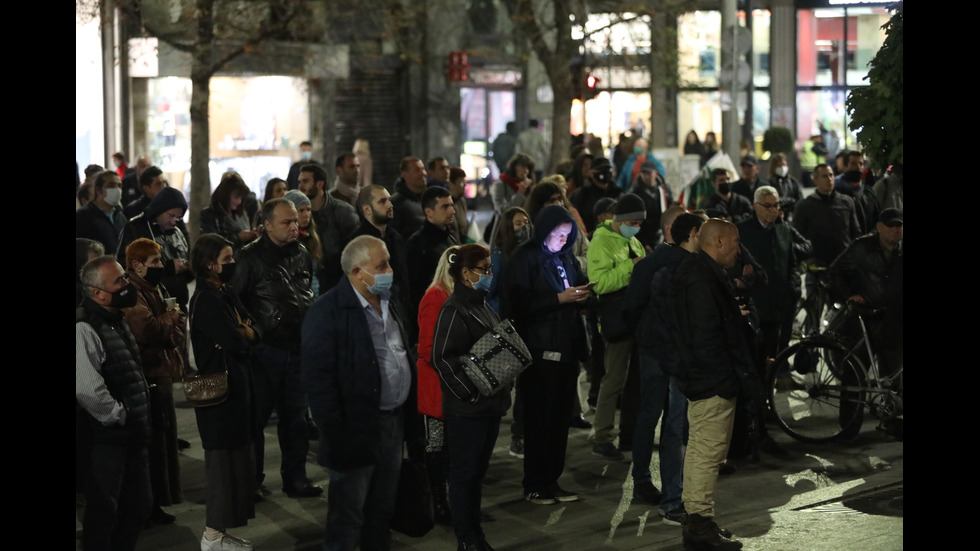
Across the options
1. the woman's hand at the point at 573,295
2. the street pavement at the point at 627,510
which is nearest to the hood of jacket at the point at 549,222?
the woman's hand at the point at 573,295

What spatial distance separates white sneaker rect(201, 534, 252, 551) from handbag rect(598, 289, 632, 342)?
11.1 feet

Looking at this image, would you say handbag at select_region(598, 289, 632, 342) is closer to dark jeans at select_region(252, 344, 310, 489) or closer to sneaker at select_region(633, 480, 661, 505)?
sneaker at select_region(633, 480, 661, 505)

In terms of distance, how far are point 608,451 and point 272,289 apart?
301 centimetres

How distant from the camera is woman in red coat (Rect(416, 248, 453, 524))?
8.18 metres

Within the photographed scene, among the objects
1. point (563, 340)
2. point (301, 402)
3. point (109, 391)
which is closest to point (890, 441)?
point (563, 340)

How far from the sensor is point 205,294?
8.23 meters

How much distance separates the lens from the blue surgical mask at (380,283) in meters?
7.23

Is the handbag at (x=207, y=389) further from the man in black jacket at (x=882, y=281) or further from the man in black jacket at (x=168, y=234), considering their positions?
the man in black jacket at (x=882, y=281)

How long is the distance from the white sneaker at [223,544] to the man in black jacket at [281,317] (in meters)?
0.88
